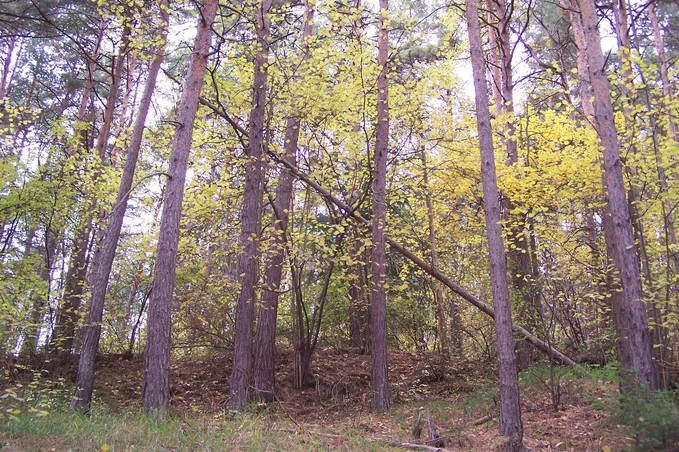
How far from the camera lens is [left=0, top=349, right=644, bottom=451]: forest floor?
5215mm

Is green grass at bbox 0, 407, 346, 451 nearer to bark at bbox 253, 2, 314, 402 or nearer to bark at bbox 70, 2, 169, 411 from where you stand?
bark at bbox 70, 2, 169, 411

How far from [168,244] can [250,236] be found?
1.54 m

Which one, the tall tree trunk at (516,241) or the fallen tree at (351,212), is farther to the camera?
the tall tree trunk at (516,241)

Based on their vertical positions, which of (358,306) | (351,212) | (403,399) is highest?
(351,212)

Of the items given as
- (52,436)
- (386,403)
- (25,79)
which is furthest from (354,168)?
(25,79)

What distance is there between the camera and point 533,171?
10.6m

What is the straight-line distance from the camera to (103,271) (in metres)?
9.77

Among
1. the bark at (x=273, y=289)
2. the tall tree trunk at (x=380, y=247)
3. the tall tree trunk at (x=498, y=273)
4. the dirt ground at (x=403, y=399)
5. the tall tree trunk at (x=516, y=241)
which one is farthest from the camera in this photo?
the tall tree trunk at (x=516, y=241)

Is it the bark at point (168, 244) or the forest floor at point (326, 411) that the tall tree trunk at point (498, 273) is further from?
the bark at point (168, 244)

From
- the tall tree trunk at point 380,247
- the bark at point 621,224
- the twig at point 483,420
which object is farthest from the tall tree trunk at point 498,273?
the tall tree trunk at point 380,247

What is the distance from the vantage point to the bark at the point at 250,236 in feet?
28.4

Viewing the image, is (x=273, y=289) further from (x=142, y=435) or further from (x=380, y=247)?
(x=142, y=435)

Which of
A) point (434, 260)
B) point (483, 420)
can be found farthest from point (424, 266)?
point (483, 420)

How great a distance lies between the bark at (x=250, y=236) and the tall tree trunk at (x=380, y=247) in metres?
2.24
